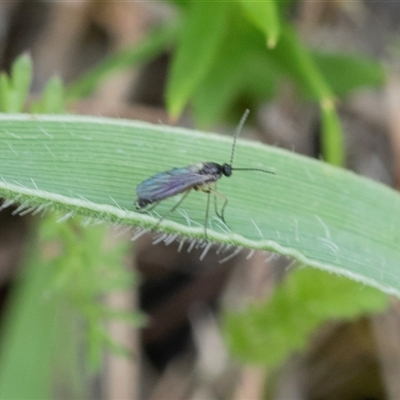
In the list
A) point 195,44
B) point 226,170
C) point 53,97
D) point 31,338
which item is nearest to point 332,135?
point 195,44

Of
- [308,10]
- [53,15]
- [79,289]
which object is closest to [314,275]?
[79,289]

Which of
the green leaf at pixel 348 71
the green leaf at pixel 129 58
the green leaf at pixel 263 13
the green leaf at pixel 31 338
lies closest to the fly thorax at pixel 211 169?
the green leaf at pixel 263 13

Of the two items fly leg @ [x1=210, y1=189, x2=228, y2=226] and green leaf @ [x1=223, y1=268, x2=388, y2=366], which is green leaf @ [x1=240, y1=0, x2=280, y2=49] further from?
green leaf @ [x1=223, y1=268, x2=388, y2=366]

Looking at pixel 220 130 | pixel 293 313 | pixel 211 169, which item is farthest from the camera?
pixel 220 130

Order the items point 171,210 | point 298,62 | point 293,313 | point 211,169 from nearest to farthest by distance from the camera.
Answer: point 171,210
point 211,169
point 293,313
point 298,62

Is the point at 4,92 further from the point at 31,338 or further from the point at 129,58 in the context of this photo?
the point at 31,338

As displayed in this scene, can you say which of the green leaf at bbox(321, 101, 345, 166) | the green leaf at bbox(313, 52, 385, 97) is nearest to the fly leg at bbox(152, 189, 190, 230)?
the green leaf at bbox(321, 101, 345, 166)

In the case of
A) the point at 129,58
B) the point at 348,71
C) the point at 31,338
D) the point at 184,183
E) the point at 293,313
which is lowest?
the point at 31,338
